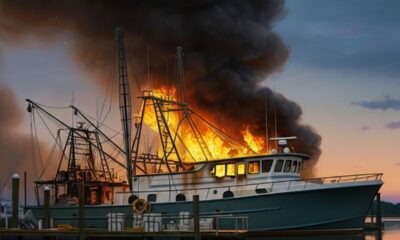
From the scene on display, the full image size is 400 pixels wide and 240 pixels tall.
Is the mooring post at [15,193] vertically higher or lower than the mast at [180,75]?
lower

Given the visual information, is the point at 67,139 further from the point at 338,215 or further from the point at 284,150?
the point at 338,215

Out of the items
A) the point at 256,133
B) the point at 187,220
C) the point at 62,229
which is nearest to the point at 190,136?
the point at 256,133

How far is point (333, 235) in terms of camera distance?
34312 millimetres

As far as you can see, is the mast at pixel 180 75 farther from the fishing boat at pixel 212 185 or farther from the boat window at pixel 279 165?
the boat window at pixel 279 165

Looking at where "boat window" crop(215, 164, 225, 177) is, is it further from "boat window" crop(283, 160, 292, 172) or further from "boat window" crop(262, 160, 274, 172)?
"boat window" crop(283, 160, 292, 172)

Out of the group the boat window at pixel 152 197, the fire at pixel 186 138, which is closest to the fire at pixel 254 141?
the fire at pixel 186 138

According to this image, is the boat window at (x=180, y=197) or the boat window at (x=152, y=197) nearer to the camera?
the boat window at (x=180, y=197)

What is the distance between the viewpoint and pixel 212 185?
3753 centimetres

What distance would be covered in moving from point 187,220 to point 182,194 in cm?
435

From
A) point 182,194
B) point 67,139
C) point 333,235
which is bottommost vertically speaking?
point 333,235

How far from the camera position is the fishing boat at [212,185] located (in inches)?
1357

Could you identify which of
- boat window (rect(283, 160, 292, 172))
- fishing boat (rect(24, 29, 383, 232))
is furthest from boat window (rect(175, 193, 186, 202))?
boat window (rect(283, 160, 292, 172))

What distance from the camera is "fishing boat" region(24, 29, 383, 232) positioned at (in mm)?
34469

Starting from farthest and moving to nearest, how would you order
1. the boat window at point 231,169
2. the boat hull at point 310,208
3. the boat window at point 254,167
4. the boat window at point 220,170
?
the boat window at point 220,170, the boat window at point 231,169, the boat window at point 254,167, the boat hull at point 310,208
